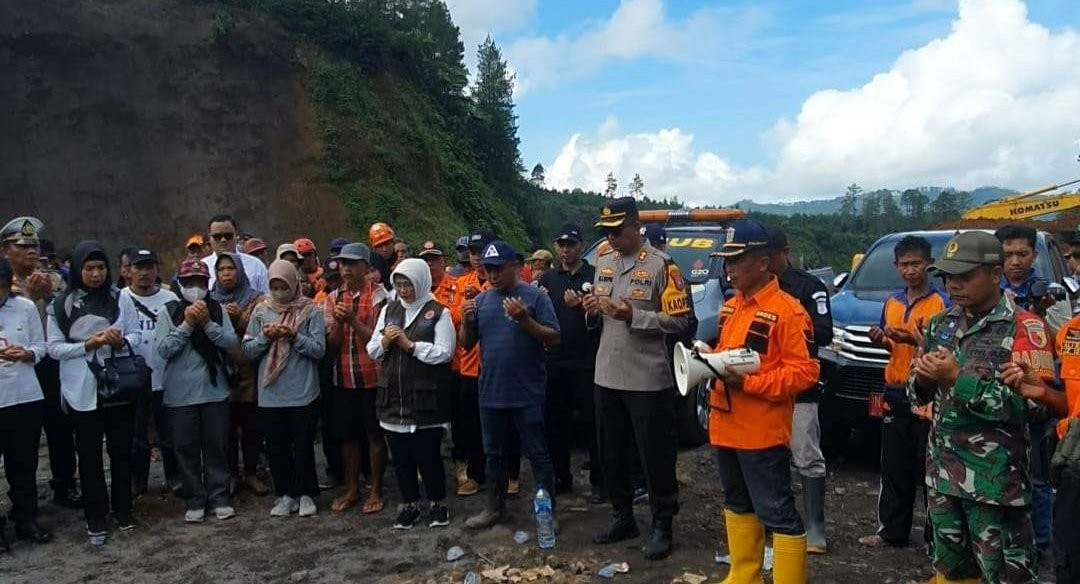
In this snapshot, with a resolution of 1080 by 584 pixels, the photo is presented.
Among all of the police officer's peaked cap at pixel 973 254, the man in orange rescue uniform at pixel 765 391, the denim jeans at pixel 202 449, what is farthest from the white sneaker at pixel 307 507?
the police officer's peaked cap at pixel 973 254

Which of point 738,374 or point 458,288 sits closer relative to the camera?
point 738,374

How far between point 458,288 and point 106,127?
20.6 meters

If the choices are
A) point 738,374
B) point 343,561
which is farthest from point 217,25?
point 738,374

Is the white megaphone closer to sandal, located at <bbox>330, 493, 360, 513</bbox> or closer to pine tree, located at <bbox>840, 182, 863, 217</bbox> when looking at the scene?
sandal, located at <bbox>330, 493, 360, 513</bbox>

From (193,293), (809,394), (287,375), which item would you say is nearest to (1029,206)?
(809,394)

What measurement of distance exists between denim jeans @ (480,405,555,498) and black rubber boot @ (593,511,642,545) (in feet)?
1.55

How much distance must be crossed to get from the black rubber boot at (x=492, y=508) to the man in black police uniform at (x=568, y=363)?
819 millimetres

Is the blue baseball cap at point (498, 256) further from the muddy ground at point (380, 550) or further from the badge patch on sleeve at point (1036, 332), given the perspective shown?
the badge patch on sleeve at point (1036, 332)

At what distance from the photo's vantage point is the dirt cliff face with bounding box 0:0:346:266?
21.6 m

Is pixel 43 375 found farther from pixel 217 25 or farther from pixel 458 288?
pixel 217 25

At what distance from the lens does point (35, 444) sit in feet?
17.8

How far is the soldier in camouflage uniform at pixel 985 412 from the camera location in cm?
297

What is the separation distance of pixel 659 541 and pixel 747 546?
0.96 metres

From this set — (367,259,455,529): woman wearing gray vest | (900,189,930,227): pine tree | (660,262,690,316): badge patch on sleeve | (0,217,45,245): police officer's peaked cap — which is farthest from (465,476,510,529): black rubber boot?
(900,189,930,227): pine tree
